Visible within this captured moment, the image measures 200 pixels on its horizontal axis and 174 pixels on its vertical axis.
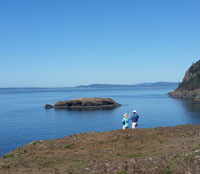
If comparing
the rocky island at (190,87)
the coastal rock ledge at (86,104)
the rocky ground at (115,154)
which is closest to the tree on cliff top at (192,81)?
the rocky island at (190,87)

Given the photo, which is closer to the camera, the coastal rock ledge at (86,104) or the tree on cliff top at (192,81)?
the coastal rock ledge at (86,104)

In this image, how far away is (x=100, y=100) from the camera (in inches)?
4968

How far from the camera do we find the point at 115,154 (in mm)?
17906

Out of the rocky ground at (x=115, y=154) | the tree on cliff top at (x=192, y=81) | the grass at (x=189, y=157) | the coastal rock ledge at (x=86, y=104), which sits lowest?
the coastal rock ledge at (x=86, y=104)

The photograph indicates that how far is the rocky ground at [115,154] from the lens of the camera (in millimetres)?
14312

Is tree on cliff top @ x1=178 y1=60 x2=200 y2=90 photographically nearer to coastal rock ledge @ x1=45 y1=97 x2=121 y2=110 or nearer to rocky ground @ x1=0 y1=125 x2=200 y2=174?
coastal rock ledge @ x1=45 y1=97 x2=121 y2=110

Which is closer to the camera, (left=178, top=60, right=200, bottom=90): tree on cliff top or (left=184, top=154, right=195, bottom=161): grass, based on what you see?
(left=184, top=154, right=195, bottom=161): grass

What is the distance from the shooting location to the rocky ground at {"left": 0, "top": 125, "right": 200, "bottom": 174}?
14312mm

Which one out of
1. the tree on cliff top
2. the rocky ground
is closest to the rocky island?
the tree on cliff top

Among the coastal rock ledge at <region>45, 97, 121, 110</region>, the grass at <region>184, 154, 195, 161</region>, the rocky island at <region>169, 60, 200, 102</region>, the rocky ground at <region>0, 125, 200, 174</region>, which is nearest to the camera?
Answer: the rocky ground at <region>0, 125, 200, 174</region>

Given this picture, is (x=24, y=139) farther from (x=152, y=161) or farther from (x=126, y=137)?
(x=152, y=161)

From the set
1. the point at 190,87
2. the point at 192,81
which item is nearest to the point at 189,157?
the point at 190,87

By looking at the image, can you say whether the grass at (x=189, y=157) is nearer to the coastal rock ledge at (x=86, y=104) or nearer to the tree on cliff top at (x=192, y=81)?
the coastal rock ledge at (x=86, y=104)

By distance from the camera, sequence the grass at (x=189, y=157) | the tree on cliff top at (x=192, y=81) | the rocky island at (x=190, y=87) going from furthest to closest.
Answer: the tree on cliff top at (x=192, y=81), the rocky island at (x=190, y=87), the grass at (x=189, y=157)
